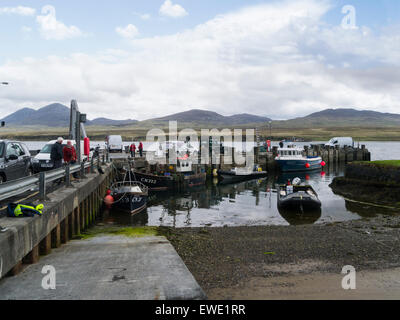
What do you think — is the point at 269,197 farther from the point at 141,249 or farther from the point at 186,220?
the point at 141,249

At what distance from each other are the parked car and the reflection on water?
24.6 feet

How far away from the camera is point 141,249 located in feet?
31.4

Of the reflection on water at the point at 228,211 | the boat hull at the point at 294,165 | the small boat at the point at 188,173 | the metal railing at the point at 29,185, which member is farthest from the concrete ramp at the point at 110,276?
the boat hull at the point at 294,165

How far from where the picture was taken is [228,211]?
83.5 feet

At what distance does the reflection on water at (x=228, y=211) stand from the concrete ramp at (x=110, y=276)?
11623 mm

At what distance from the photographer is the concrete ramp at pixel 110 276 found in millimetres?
6293

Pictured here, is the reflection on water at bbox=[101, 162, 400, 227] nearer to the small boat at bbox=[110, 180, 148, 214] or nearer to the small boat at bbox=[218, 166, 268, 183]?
the small boat at bbox=[110, 180, 148, 214]

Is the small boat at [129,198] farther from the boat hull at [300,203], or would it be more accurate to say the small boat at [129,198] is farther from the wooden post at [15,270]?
the wooden post at [15,270]

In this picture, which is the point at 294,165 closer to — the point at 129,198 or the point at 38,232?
the point at 129,198

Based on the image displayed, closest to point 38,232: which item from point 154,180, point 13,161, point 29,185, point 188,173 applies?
point 29,185

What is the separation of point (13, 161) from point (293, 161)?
45.3 meters

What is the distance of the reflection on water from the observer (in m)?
21.4

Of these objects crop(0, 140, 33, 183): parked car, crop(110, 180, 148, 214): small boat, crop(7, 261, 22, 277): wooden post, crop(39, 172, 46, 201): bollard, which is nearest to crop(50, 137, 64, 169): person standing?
crop(0, 140, 33, 183): parked car
